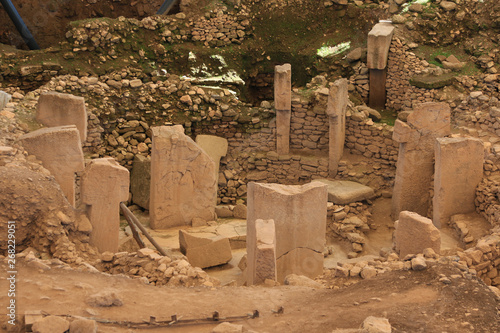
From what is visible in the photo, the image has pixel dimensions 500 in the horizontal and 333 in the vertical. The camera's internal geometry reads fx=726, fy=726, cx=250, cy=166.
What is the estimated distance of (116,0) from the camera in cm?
1720

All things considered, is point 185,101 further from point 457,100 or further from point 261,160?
point 457,100

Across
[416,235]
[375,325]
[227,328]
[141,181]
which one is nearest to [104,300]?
[227,328]

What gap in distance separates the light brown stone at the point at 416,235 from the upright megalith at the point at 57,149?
424 cm

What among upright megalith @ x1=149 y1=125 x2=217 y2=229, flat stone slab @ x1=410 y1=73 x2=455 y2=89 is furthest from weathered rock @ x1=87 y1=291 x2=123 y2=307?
flat stone slab @ x1=410 y1=73 x2=455 y2=89

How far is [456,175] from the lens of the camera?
10.3 m

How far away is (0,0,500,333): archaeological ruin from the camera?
20.6 ft

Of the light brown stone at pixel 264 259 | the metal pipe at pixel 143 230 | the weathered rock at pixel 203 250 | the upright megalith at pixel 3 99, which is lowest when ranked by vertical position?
the weathered rock at pixel 203 250

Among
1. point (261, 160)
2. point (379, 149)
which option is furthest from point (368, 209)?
point (261, 160)

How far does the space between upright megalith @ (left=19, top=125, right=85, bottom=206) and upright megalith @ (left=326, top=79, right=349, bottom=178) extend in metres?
5.07

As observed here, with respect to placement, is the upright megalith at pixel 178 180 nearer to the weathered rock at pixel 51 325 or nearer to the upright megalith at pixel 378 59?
the upright megalith at pixel 378 59

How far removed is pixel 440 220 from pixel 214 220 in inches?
147

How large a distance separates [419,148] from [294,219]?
359 cm

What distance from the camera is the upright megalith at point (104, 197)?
904cm

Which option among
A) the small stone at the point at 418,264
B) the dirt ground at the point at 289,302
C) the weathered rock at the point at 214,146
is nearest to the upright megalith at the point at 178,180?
the weathered rock at the point at 214,146
